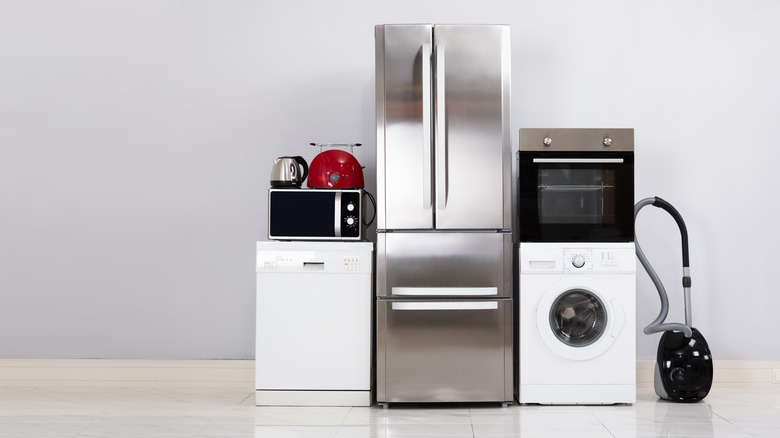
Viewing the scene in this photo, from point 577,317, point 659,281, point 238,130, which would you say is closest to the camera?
point 577,317

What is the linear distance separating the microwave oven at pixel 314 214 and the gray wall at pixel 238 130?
0.59m

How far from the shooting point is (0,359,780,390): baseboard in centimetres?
427

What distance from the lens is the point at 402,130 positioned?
3.67m

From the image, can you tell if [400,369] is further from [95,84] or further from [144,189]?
[95,84]

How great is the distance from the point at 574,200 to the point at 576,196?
0.9 inches

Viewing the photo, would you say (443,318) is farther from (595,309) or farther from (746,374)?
(746,374)

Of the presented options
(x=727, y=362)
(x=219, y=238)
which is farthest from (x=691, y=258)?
(x=219, y=238)

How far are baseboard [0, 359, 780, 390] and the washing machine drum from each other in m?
0.75

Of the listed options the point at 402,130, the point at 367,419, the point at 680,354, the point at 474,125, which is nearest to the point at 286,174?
the point at 402,130

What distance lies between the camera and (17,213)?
14.4ft

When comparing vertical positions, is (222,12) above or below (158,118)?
above

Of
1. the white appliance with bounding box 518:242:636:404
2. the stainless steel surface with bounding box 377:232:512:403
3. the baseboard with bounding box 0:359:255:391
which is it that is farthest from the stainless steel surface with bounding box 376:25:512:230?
the baseboard with bounding box 0:359:255:391

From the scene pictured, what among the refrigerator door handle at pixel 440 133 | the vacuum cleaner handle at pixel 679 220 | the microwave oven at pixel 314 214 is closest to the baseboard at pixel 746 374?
the vacuum cleaner handle at pixel 679 220

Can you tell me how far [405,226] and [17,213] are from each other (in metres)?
2.42
